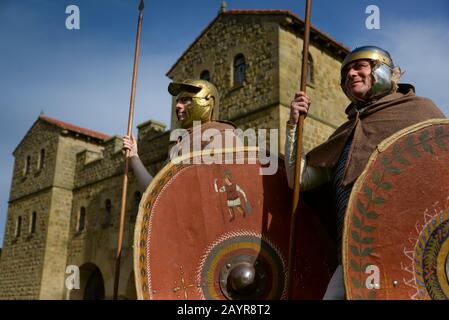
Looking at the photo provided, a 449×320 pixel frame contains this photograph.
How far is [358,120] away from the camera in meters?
2.43

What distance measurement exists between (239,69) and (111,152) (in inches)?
237

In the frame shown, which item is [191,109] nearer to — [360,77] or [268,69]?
[360,77]

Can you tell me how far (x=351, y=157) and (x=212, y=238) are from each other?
81cm

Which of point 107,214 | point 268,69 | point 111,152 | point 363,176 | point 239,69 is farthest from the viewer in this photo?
point 111,152

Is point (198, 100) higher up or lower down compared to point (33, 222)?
lower down

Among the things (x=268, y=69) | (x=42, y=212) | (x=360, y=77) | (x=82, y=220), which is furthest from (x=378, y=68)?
(x=42, y=212)

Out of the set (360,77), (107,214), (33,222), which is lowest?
(360,77)

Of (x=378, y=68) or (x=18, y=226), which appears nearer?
(x=378, y=68)

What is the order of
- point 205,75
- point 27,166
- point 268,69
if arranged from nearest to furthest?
point 268,69, point 205,75, point 27,166

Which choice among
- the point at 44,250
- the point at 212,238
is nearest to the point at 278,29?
the point at 212,238

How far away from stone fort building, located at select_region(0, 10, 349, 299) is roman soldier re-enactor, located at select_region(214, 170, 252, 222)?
7.75 metres

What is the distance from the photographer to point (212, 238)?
2617 millimetres

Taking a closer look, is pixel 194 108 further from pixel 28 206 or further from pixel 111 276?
pixel 28 206

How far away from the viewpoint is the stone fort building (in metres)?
11.8
